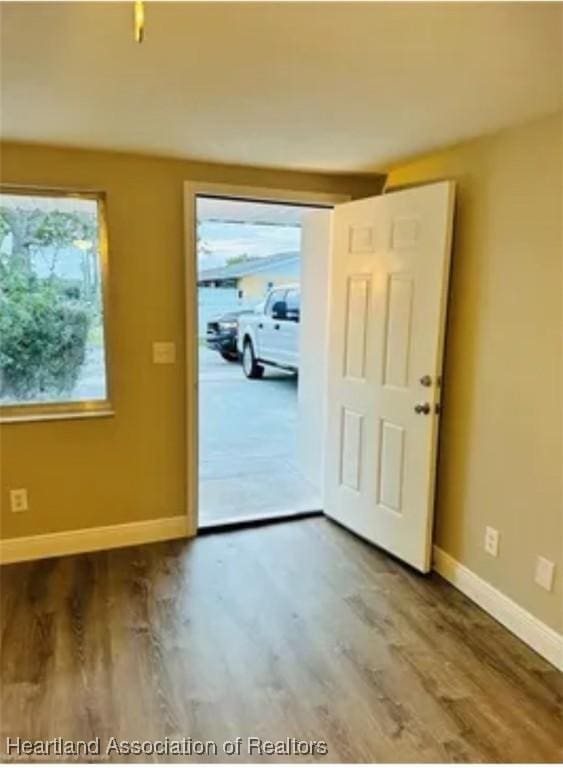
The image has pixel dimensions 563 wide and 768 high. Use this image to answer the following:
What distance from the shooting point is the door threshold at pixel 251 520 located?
3396 mm

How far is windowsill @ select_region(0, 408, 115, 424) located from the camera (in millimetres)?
2883

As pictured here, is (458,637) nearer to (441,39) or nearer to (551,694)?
(551,694)

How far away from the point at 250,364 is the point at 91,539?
5890mm

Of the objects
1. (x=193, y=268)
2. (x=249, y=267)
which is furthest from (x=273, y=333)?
(x=193, y=268)

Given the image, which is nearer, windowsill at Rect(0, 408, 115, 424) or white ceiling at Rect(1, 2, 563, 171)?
white ceiling at Rect(1, 2, 563, 171)

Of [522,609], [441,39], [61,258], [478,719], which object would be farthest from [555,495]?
[61,258]

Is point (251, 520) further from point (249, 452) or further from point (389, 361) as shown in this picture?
point (249, 452)

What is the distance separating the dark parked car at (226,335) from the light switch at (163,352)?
715 cm

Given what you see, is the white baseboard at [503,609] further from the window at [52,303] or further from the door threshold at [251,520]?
the window at [52,303]

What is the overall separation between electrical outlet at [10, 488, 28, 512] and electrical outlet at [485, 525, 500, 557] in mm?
2290

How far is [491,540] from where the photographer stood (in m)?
2.58

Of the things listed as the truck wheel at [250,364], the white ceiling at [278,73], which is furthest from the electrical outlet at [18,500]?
the truck wheel at [250,364]

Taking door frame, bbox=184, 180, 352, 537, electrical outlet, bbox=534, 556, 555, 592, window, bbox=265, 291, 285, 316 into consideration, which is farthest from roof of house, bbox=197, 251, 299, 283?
electrical outlet, bbox=534, 556, 555, 592

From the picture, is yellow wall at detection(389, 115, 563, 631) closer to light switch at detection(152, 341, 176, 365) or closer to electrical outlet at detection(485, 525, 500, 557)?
electrical outlet at detection(485, 525, 500, 557)
